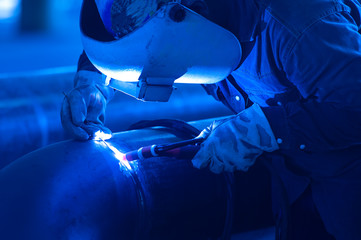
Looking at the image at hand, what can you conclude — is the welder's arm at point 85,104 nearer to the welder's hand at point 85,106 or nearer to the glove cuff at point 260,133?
the welder's hand at point 85,106

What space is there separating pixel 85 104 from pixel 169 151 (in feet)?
0.93

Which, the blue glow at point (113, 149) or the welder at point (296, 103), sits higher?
the welder at point (296, 103)

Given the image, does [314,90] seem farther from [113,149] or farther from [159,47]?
[113,149]

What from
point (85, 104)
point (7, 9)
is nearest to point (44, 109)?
point (85, 104)

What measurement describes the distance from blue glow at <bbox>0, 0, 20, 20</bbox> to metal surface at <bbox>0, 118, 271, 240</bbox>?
5006mm

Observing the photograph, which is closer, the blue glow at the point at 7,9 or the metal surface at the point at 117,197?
the metal surface at the point at 117,197

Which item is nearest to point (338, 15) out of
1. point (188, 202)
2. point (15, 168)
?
point (188, 202)

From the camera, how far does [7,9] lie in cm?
574

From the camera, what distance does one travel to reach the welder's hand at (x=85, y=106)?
110 centimetres

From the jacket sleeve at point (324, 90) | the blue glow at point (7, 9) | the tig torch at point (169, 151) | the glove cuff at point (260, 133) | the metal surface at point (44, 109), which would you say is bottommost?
the blue glow at point (7, 9)

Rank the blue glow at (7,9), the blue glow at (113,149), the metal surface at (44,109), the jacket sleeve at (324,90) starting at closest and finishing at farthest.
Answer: the jacket sleeve at (324,90)
the blue glow at (113,149)
the metal surface at (44,109)
the blue glow at (7,9)

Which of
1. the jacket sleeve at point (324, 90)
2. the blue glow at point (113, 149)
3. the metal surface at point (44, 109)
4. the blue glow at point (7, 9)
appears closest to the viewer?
the jacket sleeve at point (324, 90)

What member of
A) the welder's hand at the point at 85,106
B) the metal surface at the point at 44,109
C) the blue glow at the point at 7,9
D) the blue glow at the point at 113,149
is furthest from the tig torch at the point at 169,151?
the blue glow at the point at 7,9

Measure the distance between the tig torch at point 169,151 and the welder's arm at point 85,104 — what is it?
0.14m
